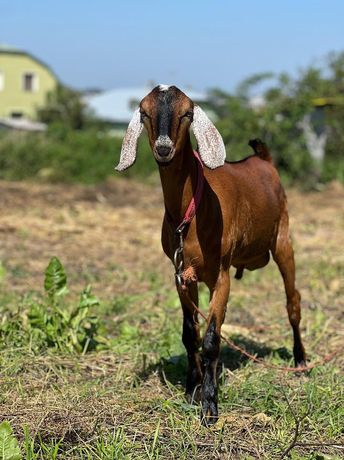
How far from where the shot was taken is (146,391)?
5.19m

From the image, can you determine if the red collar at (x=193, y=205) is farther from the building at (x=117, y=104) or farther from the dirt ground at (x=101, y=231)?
the building at (x=117, y=104)

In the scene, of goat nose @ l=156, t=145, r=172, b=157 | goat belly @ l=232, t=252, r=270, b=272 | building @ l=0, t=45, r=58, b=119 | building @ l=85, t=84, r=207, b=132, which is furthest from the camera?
building @ l=0, t=45, r=58, b=119

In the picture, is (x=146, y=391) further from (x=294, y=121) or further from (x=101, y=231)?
(x=294, y=121)

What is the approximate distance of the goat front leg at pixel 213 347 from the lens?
15.3 ft

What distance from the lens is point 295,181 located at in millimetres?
21734

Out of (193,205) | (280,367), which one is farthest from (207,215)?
(280,367)

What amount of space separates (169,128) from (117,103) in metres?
57.6

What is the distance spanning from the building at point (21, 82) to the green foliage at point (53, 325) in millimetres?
57093

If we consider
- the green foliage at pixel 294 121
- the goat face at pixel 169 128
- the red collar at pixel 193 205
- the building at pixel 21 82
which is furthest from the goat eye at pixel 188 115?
the building at pixel 21 82

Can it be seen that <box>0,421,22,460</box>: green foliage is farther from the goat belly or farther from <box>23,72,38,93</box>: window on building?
<box>23,72,38,93</box>: window on building

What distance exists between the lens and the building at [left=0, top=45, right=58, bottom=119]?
61.4 metres

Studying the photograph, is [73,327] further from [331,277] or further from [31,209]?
[31,209]

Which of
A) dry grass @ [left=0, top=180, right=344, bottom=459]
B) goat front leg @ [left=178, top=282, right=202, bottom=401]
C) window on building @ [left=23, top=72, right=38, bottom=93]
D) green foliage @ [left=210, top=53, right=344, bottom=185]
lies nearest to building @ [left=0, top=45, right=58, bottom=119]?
window on building @ [left=23, top=72, right=38, bottom=93]

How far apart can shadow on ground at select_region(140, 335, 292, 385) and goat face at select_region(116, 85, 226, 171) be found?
1775mm
